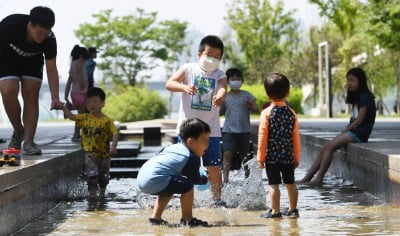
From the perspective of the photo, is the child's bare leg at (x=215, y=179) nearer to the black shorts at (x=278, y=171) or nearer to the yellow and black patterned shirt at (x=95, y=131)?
the black shorts at (x=278, y=171)

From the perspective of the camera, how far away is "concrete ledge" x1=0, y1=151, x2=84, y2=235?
7.82 metres

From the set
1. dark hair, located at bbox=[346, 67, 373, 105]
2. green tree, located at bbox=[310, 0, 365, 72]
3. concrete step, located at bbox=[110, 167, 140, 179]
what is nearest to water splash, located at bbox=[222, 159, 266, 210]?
dark hair, located at bbox=[346, 67, 373, 105]

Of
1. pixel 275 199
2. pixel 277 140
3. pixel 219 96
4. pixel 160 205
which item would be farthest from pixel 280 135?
pixel 160 205

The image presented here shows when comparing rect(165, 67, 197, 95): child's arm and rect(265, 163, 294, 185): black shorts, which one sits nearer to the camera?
rect(265, 163, 294, 185): black shorts

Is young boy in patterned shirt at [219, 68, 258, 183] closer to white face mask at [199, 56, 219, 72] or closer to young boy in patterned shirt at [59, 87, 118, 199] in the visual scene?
young boy in patterned shirt at [59, 87, 118, 199]

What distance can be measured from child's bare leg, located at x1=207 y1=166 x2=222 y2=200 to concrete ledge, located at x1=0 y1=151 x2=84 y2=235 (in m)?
1.56

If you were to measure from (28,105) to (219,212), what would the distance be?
2.70 meters

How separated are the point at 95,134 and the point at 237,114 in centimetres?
182

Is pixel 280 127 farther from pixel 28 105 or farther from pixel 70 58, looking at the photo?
pixel 70 58

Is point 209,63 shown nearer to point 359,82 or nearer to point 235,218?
point 235,218

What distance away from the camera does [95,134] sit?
1155 centimetres

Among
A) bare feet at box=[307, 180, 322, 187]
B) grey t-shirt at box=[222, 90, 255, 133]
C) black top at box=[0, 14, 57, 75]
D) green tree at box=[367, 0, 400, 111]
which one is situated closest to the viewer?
black top at box=[0, 14, 57, 75]

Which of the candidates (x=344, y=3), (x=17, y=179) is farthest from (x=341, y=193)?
(x=344, y=3)

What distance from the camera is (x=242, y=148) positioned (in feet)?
40.8
